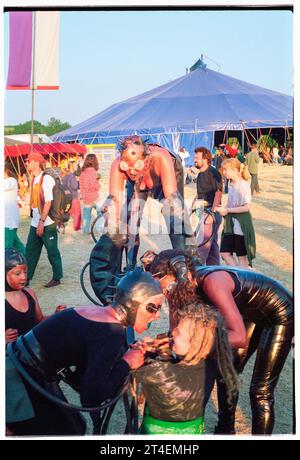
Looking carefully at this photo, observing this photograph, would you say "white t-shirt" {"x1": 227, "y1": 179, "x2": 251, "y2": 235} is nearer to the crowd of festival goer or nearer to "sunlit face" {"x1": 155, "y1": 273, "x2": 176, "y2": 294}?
the crowd of festival goer

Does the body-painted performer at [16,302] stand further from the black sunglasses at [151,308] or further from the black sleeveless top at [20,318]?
the black sunglasses at [151,308]

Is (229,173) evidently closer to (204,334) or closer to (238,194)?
(238,194)

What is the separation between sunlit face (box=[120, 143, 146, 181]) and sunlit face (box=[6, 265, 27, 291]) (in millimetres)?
873

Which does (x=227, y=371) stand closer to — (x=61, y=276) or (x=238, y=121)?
(x=61, y=276)

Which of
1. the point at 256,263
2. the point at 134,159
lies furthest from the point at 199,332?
the point at 256,263

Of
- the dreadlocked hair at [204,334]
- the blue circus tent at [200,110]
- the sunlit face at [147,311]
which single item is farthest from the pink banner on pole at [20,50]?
the blue circus tent at [200,110]

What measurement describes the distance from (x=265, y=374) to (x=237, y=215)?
2003 mm

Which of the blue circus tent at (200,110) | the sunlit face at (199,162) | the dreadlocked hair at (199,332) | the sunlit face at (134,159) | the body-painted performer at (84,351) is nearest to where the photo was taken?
the body-painted performer at (84,351)

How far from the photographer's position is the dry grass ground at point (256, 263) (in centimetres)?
319

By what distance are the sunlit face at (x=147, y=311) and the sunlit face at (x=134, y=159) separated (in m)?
1.02

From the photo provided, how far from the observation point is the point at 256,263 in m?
7.16

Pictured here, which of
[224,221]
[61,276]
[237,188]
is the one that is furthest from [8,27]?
[61,276]

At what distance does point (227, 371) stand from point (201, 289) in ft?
1.21

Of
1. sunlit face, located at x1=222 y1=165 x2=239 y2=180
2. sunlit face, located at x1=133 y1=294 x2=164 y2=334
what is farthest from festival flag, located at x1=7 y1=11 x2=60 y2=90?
sunlit face, located at x1=222 y1=165 x2=239 y2=180
